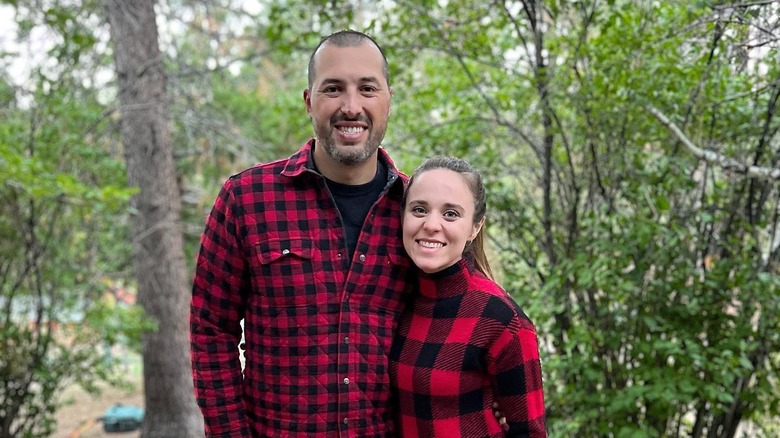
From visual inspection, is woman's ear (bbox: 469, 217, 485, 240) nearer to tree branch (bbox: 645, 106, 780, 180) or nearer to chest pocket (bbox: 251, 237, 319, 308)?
chest pocket (bbox: 251, 237, 319, 308)

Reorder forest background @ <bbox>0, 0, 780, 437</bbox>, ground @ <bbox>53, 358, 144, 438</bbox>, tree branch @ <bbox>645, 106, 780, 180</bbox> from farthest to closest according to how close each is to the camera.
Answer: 1. ground @ <bbox>53, 358, 144, 438</bbox>
2. forest background @ <bbox>0, 0, 780, 437</bbox>
3. tree branch @ <bbox>645, 106, 780, 180</bbox>

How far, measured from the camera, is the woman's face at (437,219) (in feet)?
5.81

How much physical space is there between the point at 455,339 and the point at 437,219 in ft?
1.00

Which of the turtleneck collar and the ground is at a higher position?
the turtleneck collar

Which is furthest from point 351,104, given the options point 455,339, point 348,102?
point 455,339

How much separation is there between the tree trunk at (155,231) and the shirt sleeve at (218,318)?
17.2 ft

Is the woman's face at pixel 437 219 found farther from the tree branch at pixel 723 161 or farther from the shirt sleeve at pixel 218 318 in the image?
the tree branch at pixel 723 161

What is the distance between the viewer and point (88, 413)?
32.5 feet

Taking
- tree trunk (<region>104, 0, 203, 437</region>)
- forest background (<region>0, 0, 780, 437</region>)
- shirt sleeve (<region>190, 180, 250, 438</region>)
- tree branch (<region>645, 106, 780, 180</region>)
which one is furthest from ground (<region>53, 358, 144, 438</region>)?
tree branch (<region>645, 106, 780, 180</region>)

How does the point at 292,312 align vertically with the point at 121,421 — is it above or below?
above

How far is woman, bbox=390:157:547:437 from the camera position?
1.72m

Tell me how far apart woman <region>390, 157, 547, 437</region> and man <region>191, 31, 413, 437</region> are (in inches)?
3.5

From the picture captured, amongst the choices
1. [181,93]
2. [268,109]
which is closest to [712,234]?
[181,93]

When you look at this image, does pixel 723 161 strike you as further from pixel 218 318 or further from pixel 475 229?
pixel 218 318
